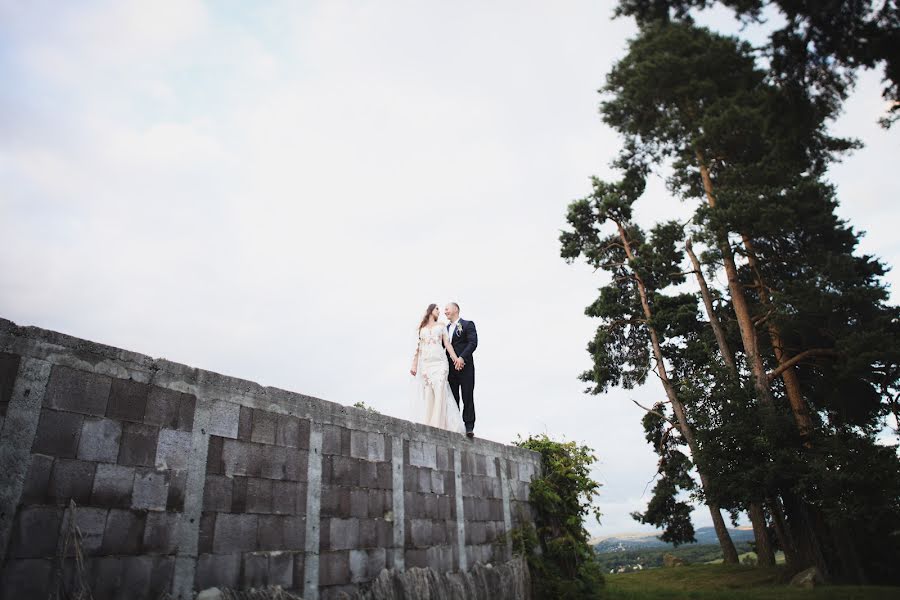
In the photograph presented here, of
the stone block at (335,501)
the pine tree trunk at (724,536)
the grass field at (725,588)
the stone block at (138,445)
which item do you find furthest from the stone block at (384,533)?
the pine tree trunk at (724,536)

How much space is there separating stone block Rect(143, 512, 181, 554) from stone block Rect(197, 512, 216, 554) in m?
0.17

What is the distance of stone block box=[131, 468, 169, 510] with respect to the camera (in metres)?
3.40

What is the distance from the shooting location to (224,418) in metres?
4.07

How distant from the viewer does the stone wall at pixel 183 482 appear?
2.99 meters

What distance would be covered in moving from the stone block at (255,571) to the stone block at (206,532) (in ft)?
1.08

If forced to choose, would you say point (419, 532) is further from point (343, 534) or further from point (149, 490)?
point (149, 490)

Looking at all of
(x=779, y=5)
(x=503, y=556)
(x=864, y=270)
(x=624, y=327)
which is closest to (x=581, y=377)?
(x=624, y=327)

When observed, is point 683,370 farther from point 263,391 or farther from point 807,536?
point 263,391

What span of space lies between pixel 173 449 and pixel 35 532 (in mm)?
874

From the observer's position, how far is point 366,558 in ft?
16.0

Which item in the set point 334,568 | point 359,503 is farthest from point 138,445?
point 359,503

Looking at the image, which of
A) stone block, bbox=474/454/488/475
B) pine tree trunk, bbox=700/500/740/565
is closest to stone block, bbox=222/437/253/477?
stone block, bbox=474/454/488/475

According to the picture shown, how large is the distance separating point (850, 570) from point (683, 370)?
7311 millimetres

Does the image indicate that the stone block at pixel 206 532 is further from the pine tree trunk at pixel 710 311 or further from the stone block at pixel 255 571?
the pine tree trunk at pixel 710 311
